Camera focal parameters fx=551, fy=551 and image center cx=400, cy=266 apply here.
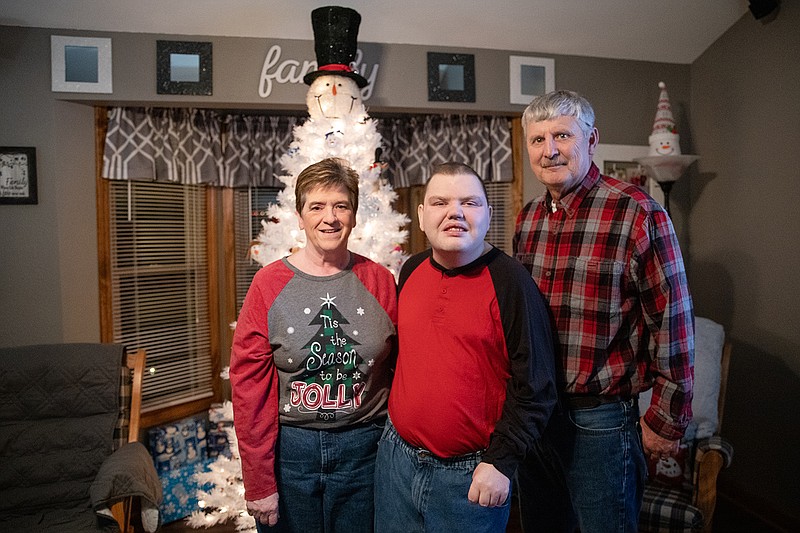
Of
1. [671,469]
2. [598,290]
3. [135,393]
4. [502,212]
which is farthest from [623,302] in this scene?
[502,212]

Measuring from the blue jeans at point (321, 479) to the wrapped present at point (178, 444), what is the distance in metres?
2.10

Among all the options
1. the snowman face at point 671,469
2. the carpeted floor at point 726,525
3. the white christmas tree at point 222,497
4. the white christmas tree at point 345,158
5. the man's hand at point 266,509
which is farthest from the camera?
the white christmas tree at point 222,497

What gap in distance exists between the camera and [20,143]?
9.40 ft

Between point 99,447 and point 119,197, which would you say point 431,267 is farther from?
point 119,197

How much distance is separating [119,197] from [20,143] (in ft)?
1.85

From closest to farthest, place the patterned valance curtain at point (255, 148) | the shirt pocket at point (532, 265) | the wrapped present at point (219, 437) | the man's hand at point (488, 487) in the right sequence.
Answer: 1. the man's hand at point (488, 487)
2. the shirt pocket at point (532, 265)
3. the wrapped present at point (219, 437)
4. the patterned valance curtain at point (255, 148)

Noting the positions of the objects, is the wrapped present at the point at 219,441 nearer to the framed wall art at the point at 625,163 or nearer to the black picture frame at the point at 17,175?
the black picture frame at the point at 17,175

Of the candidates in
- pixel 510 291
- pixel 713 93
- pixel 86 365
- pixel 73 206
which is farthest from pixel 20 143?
pixel 713 93

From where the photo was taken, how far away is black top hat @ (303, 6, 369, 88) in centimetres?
264

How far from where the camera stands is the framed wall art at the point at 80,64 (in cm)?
285

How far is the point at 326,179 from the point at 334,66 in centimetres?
141

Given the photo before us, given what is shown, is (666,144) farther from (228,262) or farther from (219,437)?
(219,437)

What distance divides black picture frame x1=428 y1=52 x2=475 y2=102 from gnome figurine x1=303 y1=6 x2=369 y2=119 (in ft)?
1.99

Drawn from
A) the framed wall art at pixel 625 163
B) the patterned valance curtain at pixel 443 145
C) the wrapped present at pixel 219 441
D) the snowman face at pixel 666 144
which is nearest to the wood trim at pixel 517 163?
the patterned valance curtain at pixel 443 145
